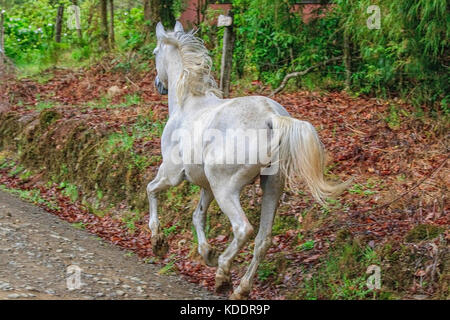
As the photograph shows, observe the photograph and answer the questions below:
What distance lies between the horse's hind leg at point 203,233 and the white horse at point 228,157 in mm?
11

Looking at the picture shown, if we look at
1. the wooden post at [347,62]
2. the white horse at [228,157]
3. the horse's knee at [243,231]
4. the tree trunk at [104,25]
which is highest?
the tree trunk at [104,25]

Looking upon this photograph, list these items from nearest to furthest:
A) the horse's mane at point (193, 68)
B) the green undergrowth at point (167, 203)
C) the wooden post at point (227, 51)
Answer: the green undergrowth at point (167, 203) → the horse's mane at point (193, 68) → the wooden post at point (227, 51)

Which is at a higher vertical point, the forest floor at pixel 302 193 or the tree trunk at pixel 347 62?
the tree trunk at pixel 347 62

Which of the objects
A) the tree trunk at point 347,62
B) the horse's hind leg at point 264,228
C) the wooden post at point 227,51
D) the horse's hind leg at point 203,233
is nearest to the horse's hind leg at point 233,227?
the horse's hind leg at point 264,228

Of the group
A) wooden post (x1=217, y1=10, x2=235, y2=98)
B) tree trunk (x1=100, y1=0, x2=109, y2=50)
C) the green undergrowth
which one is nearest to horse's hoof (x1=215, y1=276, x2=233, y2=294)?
the green undergrowth

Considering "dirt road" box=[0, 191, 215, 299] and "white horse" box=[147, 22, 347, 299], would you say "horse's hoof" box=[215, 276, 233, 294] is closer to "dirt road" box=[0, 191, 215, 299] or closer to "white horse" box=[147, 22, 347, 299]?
"white horse" box=[147, 22, 347, 299]

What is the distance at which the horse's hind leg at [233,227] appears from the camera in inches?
242

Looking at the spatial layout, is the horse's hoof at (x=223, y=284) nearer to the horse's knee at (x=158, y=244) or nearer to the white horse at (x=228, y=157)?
the white horse at (x=228, y=157)

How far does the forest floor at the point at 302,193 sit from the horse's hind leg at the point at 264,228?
649 millimetres

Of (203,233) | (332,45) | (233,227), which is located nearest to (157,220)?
(203,233)

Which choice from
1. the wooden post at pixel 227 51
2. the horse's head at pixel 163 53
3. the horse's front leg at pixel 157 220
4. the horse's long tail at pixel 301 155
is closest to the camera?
the horse's long tail at pixel 301 155

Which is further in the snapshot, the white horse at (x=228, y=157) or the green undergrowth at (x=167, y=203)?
the green undergrowth at (x=167, y=203)

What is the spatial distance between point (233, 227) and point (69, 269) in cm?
216

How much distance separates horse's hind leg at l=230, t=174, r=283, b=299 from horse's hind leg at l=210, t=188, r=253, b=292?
0.16 meters
